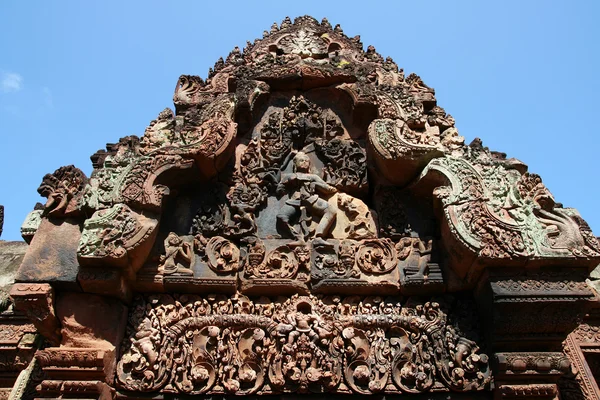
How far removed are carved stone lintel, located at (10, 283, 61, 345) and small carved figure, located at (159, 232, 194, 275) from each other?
41.8 inches

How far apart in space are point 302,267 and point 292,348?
0.89 metres

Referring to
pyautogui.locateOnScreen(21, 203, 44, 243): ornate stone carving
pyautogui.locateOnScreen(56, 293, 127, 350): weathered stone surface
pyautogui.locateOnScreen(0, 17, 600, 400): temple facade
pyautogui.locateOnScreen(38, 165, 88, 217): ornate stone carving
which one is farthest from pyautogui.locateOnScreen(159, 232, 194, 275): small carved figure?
pyautogui.locateOnScreen(21, 203, 44, 243): ornate stone carving

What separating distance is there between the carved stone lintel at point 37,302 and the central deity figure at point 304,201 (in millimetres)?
2464

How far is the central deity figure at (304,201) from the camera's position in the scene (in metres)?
5.28

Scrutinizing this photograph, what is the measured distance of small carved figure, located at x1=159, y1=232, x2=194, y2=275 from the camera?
4.85m

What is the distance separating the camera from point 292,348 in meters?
4.45

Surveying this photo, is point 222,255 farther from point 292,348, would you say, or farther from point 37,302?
point 37,302

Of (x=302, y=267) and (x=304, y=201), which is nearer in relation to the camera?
(x=302, y=267)

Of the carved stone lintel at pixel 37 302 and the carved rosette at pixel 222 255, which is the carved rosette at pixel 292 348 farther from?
the carved stone lintel at pixel 37 302

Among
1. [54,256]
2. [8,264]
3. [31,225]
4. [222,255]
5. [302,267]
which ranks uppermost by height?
[8,264]

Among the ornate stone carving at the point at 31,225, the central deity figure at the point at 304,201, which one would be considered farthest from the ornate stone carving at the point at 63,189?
the central deity figure at the point at 304,201

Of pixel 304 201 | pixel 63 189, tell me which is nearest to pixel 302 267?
pixel 304 201

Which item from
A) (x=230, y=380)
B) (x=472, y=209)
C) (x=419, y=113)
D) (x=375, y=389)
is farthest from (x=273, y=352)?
(x=419, y=113)

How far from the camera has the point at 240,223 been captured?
5277mm
